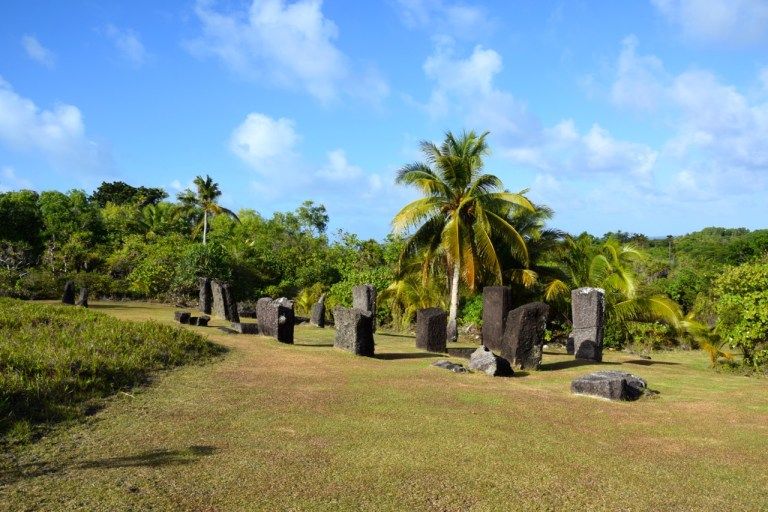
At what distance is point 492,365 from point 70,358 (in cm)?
739

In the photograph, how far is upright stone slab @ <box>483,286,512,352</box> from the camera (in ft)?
54.3

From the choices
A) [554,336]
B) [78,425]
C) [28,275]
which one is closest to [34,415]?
[78,425]

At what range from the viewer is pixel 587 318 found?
16.1 meters

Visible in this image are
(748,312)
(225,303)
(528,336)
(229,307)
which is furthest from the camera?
(225,303)

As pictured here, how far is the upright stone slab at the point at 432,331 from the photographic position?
51.9 ft

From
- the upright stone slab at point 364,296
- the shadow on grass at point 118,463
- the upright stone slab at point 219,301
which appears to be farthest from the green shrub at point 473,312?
the shadow on grass at point 118,463

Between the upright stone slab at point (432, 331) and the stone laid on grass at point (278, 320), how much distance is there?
3386 mm

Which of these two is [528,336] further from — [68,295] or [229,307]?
[68,295]

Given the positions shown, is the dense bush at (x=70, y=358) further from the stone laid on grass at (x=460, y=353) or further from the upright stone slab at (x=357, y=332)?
the stone laid on grass at (x=460, y=353)

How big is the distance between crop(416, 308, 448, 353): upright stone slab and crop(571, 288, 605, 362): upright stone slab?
3.44 meters

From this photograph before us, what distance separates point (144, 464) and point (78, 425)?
6.30 feet

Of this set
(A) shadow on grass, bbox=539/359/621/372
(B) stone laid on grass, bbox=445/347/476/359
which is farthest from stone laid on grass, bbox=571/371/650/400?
(B) stone laid on grass, bbox=445/347/476/359

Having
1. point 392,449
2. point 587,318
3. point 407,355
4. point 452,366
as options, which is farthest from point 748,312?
point 392,449

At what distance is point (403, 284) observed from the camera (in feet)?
79.2
